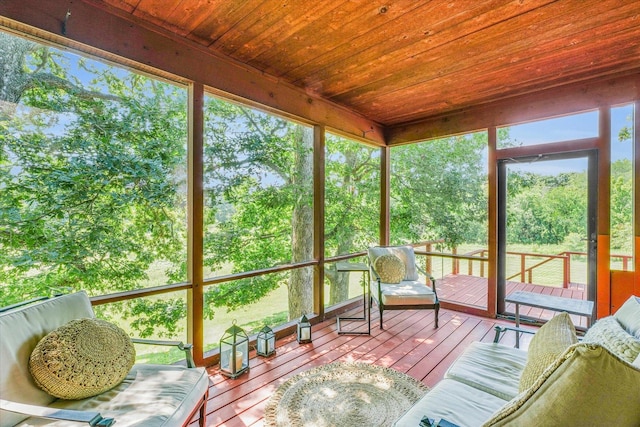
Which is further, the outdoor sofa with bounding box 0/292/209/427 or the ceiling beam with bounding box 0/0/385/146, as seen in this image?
the ceiling beam with bounding box 0/0/385/146

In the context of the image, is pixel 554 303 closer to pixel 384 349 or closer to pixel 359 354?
pixel 384 349

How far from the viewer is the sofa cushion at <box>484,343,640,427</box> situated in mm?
750

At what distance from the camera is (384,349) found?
289 centimetres

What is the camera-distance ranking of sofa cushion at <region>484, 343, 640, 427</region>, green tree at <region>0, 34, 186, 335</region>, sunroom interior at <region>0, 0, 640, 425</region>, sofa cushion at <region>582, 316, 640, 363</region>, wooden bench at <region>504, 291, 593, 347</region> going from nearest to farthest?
sofa cushion at <region>484, 343, 640, 427</region>, sofa cushion at <region>582, 316, 640, 363</region>, green tree at <region>0, 34, 186, 335</region>, sunroom interior at <region>0, 0, 640, 425</region>, wooden bench at <region>504, 291, 593, 347</region>

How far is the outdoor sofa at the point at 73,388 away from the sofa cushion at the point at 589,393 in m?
1.39

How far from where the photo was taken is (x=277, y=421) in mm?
1854

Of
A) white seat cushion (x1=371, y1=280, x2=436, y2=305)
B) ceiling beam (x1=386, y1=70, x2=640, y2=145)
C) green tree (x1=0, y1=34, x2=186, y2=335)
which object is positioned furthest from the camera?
white seat cushion (x1=371, y1=280, x2=436, y2=305)

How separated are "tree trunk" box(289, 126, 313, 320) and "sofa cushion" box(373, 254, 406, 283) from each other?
89 centimetres

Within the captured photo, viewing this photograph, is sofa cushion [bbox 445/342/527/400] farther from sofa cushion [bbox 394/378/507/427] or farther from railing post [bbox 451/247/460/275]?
railing post [bbox 451/247/460/275]

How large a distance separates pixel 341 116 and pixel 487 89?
1724 mm

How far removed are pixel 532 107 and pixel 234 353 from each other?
13.5 ft

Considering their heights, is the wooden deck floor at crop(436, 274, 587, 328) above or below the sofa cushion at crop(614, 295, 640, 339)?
below

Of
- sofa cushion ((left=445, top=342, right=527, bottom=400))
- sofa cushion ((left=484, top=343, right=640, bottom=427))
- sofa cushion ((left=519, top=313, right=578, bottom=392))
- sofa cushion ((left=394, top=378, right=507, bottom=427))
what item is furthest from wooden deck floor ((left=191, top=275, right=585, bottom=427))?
sofa cushion ((left=484, top=343, right=640, bottom=427))

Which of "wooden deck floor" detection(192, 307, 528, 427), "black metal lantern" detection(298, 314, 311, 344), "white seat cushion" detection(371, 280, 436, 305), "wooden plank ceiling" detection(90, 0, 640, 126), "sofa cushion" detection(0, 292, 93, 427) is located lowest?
"wooden deck floor" detection(192, 307, 528, 427)
